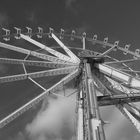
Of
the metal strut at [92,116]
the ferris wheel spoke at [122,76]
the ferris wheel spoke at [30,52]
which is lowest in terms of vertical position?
the metal strut at [92,116]

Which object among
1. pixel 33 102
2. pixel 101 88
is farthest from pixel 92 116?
pixel 101 88

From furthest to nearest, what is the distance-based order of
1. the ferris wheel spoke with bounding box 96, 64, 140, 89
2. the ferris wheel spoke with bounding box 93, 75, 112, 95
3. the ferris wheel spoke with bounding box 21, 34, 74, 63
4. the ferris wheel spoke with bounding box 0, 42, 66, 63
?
the ferris wheel spoke with bounding box 21, 34, 74, 63
the ferris wheel spoke with bounding box 0, 42, 66, 63
the ferris wheel spoke with bounding box 93, 75, 112, 95
the ferris wheel spoke with bounding box 96, 64, 140, 89

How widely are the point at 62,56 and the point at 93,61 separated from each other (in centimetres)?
320

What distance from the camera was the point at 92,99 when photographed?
19406 mm

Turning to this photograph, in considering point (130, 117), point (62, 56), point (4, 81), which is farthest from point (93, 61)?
point (4, 81)

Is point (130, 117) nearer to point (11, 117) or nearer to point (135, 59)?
point (135, 59)

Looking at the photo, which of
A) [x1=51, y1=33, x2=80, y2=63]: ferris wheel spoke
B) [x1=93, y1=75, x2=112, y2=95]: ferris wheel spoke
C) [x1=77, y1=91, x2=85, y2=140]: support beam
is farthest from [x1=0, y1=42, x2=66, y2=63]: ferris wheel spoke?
[x1=77, y1=91, x2=85, y2=140]: support beam

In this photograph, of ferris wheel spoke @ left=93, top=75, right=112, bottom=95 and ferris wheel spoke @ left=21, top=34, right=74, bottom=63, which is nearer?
ferris wheel spoke @ left=93, top=75, right=112, bottom=95

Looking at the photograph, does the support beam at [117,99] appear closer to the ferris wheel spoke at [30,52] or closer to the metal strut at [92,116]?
the metal strut at [92,116]

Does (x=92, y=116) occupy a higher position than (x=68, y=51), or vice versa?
(x=68, y=51)

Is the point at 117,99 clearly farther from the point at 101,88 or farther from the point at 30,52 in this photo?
the point at 30,52

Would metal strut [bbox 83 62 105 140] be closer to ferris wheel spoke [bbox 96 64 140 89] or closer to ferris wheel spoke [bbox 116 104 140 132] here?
ferris wheel spoke [bbox 96 64 140 89]

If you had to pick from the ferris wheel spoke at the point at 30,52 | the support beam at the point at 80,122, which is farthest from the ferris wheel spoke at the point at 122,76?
the ferris wheel spoke at the point at 30,52

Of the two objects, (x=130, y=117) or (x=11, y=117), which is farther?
(x=130, y=117)
